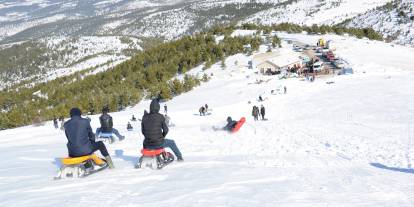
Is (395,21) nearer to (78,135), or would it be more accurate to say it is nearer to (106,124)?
(106,124)

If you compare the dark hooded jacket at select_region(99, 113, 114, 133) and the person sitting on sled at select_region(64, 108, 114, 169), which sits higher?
the person sitting on sled at select_region(64, 108, 114, 169)

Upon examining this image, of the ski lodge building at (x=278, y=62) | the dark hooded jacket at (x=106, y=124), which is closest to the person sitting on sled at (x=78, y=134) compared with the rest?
the dark hooded jacket at (x=106, y=124)

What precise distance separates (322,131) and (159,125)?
11140mm

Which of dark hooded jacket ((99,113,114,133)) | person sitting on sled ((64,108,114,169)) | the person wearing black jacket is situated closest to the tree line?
dark hooded jacket ((99,113,114,133))

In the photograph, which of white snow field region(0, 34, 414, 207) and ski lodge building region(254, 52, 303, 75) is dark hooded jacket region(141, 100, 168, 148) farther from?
ski lodge building region(254, 52, 303, 75)

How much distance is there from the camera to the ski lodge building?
5627 centimetres

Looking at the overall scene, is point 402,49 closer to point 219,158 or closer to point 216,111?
point 216,111

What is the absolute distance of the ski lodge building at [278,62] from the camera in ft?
185

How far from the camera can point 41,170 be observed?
14.3 m

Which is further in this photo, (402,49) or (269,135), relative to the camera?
(402,49)

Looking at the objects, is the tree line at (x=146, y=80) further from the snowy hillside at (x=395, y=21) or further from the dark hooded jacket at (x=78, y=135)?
the dark hooded jacket at (x=78, y=135)

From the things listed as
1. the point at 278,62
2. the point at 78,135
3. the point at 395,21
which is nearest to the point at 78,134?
the point at 78,135

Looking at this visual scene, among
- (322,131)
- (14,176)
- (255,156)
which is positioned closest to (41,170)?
(14,176)

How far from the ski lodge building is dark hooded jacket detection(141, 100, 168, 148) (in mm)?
43432
